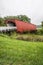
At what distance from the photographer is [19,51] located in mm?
11508

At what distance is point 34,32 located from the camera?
113 ft

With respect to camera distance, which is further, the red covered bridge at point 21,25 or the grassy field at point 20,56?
the red covered bridge at point 21,25

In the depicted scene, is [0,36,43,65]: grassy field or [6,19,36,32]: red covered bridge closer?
[0,36,43,65]: grassy field

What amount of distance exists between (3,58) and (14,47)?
2330mm

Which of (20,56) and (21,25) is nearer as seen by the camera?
(20,56)

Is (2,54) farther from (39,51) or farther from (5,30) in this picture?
(5,30)

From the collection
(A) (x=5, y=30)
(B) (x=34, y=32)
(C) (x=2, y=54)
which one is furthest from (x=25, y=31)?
(C) (x=2, y=54)

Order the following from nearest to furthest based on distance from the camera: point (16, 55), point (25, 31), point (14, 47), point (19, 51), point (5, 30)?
point (16, 55) < point (19, 51) < point (14, 47) < point (5, 30) < point (25, 31)

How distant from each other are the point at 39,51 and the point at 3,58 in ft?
7.74

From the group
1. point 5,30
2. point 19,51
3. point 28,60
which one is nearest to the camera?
point 28,60

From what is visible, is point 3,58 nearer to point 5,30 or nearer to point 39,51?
point 39,51

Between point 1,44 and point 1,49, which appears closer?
point 1,49

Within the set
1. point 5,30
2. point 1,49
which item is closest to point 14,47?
point 1,49

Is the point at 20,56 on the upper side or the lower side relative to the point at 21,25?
upper
